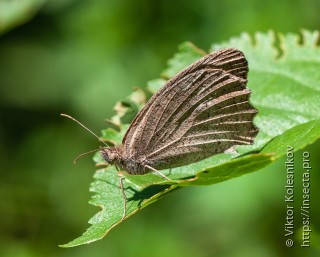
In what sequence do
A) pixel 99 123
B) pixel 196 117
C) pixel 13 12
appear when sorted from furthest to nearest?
pixel 99 123, pixel 13 12, pixel 196 117

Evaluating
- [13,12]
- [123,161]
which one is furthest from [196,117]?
[13,12]

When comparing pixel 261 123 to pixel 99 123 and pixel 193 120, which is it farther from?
pixel 99 123

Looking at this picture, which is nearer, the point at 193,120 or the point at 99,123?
the point at 193,120

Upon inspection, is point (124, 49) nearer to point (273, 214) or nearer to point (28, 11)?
point (28, 11)

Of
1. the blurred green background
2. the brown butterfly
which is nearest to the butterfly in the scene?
the brown butterfly

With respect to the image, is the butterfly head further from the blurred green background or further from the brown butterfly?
the blurred green background

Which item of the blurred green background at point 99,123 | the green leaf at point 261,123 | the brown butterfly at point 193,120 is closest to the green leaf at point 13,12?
the blurred green background at point 99,123

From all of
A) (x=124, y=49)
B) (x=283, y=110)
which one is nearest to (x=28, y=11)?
(x=124, y=49)
